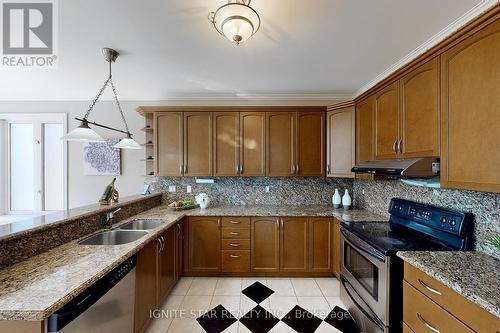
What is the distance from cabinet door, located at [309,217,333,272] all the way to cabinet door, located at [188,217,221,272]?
1.23 meters

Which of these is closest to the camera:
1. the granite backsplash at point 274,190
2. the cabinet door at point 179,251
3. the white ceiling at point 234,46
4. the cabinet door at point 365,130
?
the white ceiling at point 234,46

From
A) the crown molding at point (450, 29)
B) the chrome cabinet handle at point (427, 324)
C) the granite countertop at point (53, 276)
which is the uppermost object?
the crown molding at point (450, 29)

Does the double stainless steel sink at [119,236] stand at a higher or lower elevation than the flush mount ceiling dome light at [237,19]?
lower

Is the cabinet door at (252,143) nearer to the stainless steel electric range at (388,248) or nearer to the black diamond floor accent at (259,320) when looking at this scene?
the stainless steel electric range at (388,248)

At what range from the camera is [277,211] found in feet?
9.66

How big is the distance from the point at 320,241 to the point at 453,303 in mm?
1746

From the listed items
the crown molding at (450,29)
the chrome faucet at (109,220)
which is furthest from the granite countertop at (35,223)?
the crown molding at (450,29)

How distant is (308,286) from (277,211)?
981 mm

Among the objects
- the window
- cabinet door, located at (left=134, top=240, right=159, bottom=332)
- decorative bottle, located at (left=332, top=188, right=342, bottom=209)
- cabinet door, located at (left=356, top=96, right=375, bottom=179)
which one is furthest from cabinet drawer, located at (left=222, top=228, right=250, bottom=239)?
the window

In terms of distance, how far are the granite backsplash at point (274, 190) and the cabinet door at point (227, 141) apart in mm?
336

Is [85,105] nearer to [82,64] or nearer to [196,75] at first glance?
[82,64]

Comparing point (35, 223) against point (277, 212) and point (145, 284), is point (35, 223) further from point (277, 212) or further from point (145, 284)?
point (277, 212)

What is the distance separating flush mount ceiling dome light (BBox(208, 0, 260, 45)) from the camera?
1324 mm

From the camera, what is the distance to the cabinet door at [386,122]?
195cm
